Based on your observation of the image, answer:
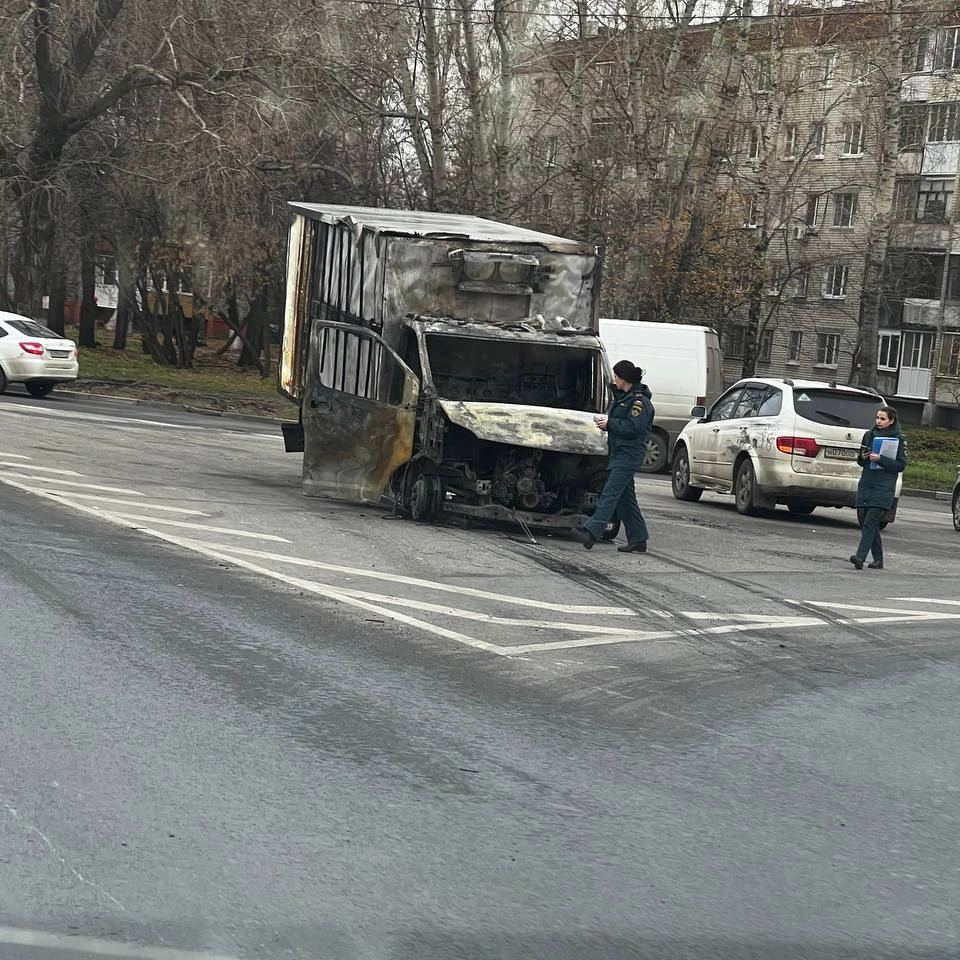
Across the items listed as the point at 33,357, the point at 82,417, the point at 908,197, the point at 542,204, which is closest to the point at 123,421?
the point at 82,417

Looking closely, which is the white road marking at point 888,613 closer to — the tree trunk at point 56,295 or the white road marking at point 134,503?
the white road marking at point 134,503

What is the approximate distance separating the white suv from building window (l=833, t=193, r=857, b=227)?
146 ft

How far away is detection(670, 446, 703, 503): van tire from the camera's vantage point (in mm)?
19578

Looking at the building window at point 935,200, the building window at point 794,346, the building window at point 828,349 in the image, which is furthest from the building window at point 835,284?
the building window at point 935,200

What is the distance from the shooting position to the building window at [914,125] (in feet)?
157

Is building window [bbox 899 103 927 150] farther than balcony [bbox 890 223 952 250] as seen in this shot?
No

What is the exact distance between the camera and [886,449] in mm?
13242

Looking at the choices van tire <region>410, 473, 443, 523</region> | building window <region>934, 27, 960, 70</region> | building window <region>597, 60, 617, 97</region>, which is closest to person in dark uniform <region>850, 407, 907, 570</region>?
van tire <region>410, 473, 443, 523</region>

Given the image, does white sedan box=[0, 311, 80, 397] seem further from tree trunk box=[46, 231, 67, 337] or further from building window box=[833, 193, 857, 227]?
building window box=[833, 193, 857, 227]

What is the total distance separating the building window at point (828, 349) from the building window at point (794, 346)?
3.17ft

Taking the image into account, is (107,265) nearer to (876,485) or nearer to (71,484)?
(71,484)

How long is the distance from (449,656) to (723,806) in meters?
2.52

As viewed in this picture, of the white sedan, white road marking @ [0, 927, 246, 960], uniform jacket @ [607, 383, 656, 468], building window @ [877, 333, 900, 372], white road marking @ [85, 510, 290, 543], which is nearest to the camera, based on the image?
white road marking @ [0, 927, 246, 960]

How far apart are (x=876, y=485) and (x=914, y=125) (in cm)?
4044
